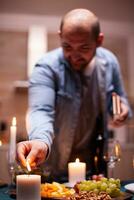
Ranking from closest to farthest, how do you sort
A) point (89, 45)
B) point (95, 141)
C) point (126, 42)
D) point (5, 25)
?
point (89, 45), point (95, 141), point (5, 25), point (126, 42)

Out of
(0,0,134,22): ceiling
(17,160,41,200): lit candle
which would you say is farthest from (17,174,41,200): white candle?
(0,0,134,22): ceiling

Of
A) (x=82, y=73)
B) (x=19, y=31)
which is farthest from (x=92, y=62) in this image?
(x=19, y=31)

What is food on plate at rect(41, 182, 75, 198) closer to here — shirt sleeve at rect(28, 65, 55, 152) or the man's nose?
shirt sleeve at rect(28, 65, 55, 152)

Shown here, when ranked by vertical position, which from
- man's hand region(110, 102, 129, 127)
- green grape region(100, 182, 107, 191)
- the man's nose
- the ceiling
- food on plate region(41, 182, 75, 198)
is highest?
the ceiling

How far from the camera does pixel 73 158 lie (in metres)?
1.80

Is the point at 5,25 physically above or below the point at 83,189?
above

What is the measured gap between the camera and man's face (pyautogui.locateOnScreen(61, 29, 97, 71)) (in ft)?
5.06

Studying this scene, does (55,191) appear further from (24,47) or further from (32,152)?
(24,47)

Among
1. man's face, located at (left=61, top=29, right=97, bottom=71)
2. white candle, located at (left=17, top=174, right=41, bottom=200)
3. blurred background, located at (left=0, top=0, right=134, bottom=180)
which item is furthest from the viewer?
blurred background, located at (left=0, top=0, right=134, bottom=180)

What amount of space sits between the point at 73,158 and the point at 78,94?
1.03 feet

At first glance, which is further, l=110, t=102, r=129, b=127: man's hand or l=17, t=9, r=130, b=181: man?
l=110, t=102, r=129, b=127: man's hand

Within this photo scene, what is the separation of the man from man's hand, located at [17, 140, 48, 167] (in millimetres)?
379

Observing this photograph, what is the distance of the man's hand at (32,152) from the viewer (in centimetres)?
108

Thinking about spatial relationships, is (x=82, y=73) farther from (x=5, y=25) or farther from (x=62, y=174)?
(x=5, y=25)
